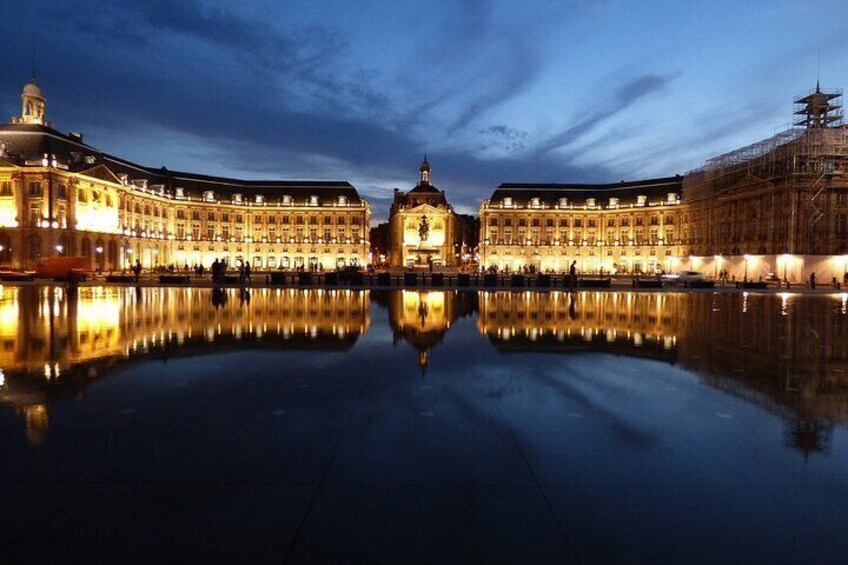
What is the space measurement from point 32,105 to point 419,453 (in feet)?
291

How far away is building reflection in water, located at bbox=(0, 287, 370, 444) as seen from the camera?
28.6ft

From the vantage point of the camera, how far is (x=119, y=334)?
1388 cm

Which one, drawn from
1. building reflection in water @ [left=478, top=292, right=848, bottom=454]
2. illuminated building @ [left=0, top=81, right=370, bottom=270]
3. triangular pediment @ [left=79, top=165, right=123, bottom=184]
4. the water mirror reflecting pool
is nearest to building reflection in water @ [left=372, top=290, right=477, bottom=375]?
the water mirror reflecting pool

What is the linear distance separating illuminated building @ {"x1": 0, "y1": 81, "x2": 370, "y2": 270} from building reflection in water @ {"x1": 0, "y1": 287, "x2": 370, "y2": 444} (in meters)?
50.1

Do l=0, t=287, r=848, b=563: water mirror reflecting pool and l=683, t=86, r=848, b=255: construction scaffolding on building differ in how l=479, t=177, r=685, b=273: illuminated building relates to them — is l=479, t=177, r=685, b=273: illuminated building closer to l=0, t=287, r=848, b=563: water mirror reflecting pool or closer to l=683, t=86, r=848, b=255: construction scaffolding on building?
l=683, t=86, r=848, b=255: construction scaffolding on building

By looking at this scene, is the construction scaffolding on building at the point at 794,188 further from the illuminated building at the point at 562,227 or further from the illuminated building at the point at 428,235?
the illuminated building at the point at 428,235

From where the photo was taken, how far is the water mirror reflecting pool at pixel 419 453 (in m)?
4.05

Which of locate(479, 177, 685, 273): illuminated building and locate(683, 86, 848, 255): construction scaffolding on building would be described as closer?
locate(683, 86, 848, 255): construction scaffolding on building

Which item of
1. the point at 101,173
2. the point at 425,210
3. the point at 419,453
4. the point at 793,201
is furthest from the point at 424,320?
the point at 425,210

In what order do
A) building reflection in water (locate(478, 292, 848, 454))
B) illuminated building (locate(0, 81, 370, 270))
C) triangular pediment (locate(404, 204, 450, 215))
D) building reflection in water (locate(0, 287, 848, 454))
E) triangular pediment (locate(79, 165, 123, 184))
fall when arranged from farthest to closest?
triangular pediment (locate(404, 204, 450, 215)) < triangular pediment (locate(79, 165, 123, 184)) < illuminated building (locate(0, 81, 370, 270)) < building reflection in water (locate(0, 287, 848, 454)) < building reflection in water (locate(478, 292, 848, 454))

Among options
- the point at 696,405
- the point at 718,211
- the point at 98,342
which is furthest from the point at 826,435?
the point at 718,211

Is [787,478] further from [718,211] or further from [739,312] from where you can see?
[718,211]

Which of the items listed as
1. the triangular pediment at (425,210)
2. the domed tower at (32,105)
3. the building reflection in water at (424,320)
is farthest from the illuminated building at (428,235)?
the building reflection in water at (424,320)

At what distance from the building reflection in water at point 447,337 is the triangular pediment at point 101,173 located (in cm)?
5391
